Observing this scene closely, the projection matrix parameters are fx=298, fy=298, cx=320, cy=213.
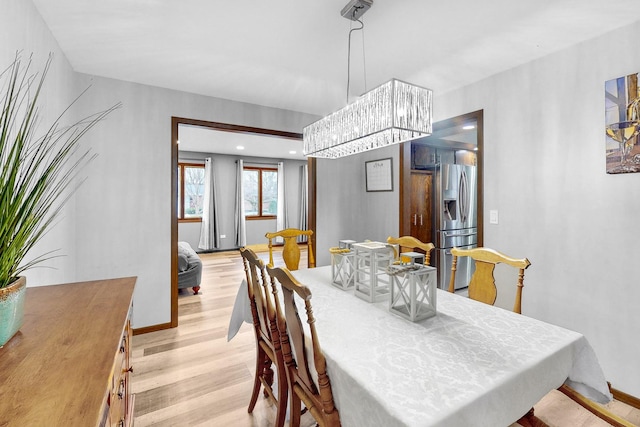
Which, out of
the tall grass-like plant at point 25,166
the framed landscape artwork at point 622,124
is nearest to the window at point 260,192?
the tall grass-like plant at point 25,166

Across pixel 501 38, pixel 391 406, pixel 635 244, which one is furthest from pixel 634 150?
pixel 391 406

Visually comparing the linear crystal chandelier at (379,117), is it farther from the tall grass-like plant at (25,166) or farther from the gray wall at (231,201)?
the gray wall at (231,201)

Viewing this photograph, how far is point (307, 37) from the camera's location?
2049 mm

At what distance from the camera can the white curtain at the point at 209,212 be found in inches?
288

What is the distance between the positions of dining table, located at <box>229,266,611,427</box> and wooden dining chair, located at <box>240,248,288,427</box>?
247mm

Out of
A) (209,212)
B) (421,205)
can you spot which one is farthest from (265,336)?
(209,212)

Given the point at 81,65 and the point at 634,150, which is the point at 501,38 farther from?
the point at 81,65

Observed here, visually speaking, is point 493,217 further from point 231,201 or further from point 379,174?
point 231,201

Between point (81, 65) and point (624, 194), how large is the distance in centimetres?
Answer: 415

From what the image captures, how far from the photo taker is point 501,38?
2051mm

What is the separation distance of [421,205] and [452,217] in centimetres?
47

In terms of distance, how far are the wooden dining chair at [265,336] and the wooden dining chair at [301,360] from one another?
3.6 inches

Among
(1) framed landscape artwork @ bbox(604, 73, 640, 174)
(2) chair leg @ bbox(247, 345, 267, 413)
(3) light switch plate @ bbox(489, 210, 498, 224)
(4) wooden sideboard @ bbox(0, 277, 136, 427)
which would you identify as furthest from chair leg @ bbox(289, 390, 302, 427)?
→ (1) framed landscape artwork @ bbox(604, 73, 640, 174)

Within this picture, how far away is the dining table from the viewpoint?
0.83m
